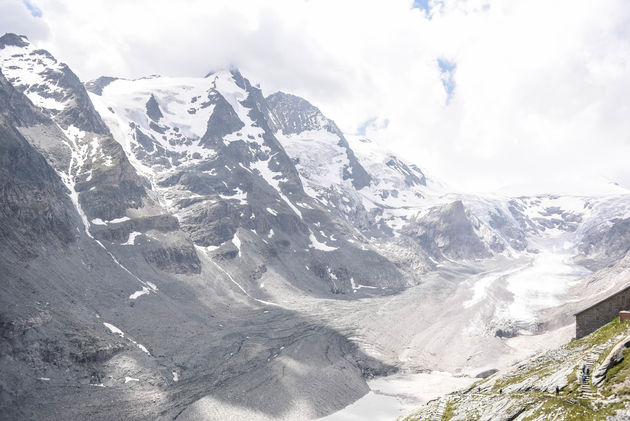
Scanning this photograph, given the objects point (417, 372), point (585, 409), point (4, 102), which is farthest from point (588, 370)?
point (4, 102)

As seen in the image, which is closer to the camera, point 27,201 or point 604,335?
point 604,335

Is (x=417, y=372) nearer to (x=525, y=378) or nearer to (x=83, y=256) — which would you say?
(x=525, y=378)

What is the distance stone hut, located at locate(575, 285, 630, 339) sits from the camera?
140ft

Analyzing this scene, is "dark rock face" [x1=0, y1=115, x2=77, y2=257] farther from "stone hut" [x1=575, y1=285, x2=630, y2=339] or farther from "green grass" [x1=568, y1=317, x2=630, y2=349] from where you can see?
"green grass" [x1=568, y1=317, x2=630, y2=349]

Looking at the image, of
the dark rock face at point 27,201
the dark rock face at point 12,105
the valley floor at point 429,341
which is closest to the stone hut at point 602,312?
Result: the valley floor at point 429,341

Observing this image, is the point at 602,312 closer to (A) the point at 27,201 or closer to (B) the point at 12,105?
(A) the point at 27,201

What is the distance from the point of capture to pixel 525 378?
3584 cm

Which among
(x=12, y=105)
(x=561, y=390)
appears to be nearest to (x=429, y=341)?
(x=561, y=390)

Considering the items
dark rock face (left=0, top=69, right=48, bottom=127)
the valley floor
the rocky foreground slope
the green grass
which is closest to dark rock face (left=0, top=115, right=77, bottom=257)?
dark rock face (left=0, top=69, right=48, bottom=127)

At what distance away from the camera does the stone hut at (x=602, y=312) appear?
1676 inches

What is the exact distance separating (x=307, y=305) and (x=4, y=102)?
15277 centimetres

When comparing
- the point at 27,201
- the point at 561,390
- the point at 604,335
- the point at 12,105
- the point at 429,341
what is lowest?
the point at 429,341

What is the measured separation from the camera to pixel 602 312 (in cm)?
4494

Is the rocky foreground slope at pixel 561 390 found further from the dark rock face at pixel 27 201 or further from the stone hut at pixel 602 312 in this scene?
the dark rock face at pixel 27 201
